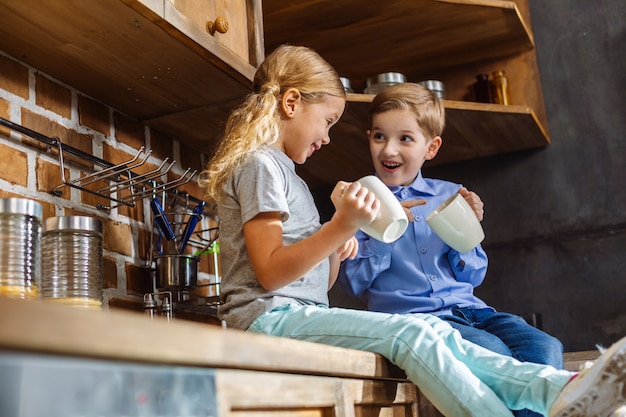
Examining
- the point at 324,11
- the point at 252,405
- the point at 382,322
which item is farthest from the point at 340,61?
the point at 252,405

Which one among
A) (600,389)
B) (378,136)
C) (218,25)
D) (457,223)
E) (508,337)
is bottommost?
(600,389)

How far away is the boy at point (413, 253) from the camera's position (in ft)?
5.67

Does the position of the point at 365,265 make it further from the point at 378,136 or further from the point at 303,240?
the point at 303,240

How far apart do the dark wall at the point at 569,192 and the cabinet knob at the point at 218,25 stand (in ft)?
3.14

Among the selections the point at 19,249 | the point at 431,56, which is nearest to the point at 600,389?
the point at 19,249

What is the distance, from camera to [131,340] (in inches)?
23.3

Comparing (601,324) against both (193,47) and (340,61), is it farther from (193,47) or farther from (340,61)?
(193,47)

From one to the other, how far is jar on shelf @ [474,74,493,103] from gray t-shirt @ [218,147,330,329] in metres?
0.85

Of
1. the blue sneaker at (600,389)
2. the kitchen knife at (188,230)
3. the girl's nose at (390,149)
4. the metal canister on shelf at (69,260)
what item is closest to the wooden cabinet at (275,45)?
the girl's nose at (390,149)

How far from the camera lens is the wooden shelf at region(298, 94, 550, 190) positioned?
1945mm

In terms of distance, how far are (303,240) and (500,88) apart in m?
1.08

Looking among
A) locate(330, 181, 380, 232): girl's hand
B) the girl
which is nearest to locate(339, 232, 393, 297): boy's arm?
the girl

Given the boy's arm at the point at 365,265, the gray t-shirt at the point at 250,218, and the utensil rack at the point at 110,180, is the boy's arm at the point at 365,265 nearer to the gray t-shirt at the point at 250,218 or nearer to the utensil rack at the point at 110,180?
the gray t-shirt at the point at 250,218

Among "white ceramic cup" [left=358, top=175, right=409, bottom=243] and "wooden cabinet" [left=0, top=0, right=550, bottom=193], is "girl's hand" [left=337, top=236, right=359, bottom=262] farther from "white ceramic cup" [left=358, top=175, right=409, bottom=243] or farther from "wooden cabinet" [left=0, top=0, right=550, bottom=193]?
"wooden cabinet" [left=0, top=0, right=550, bottom=193]
